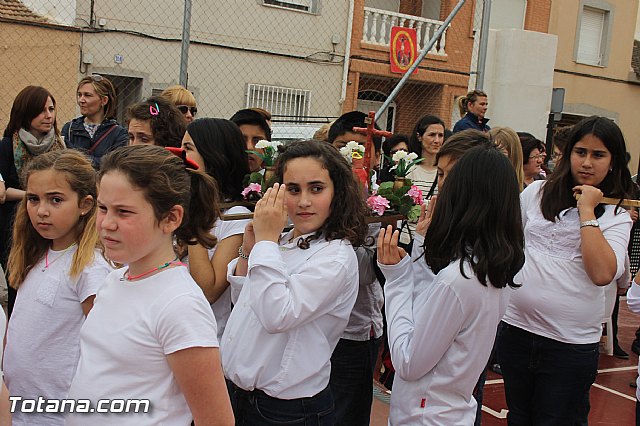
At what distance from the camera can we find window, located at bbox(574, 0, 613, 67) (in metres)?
17.4

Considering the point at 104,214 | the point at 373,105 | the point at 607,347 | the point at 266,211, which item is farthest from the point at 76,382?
the point at 373,105

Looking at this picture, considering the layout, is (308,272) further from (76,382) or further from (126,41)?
(126,41)

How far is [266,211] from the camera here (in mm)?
2424

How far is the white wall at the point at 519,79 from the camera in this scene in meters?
15.4

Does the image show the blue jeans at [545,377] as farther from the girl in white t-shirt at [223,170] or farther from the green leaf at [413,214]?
the girl in white t-shirt at [223,170]

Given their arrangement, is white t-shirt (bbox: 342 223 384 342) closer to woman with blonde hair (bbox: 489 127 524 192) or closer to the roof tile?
woman with blonde hair (bbox: 489 127 524 192)

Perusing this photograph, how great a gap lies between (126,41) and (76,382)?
9.87 meters

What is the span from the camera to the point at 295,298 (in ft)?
7.74

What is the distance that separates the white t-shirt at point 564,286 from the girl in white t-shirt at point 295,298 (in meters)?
1.02

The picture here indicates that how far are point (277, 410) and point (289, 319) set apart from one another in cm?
33

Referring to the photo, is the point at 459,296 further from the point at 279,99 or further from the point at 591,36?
the point at 591,36

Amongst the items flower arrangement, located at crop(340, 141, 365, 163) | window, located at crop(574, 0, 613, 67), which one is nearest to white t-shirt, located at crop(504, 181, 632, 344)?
flower arrangement, located at crop(340, 141, 365, 163)

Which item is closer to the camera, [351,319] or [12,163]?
[351,319]

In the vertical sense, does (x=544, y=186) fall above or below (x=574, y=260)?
above
